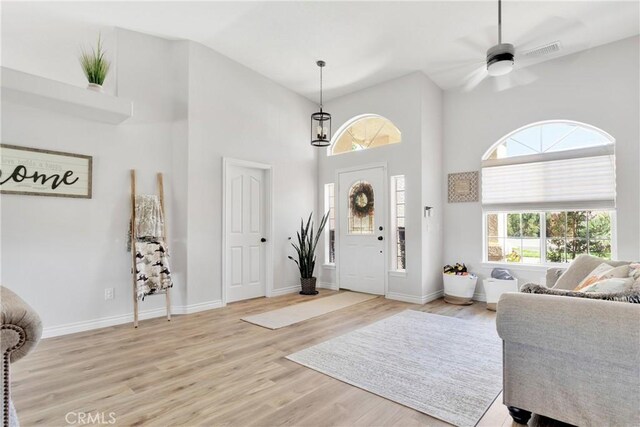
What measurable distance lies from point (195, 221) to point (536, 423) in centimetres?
377

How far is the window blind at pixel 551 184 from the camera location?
3.96 m

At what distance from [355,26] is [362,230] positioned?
2879mm

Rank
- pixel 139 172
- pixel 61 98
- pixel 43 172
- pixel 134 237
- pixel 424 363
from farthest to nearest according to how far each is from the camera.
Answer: pixel 139 172, pixel 134 237, pixel 43 172, pixel 61 98, pixel 424 363

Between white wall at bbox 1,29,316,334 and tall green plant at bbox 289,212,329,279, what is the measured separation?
0.33m

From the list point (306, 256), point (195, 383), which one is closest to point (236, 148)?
point (306, 256)

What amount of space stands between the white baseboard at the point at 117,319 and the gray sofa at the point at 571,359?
3.45 meters

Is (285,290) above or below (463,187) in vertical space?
below

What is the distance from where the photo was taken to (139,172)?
389 cm

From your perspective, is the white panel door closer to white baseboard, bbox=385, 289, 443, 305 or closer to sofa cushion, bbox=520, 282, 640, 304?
white baseboard, bbox=385, 289, 443, 305

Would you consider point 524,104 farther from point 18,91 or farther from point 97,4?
point 18,91

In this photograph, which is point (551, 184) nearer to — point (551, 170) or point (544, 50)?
point (551, 170)

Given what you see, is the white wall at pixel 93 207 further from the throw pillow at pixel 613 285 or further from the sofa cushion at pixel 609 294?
the throw pillow at pixel 613 285

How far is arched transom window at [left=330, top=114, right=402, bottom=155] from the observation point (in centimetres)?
516

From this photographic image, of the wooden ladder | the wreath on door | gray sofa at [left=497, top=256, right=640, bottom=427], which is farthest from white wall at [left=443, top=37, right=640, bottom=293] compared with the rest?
the wooden ladder
